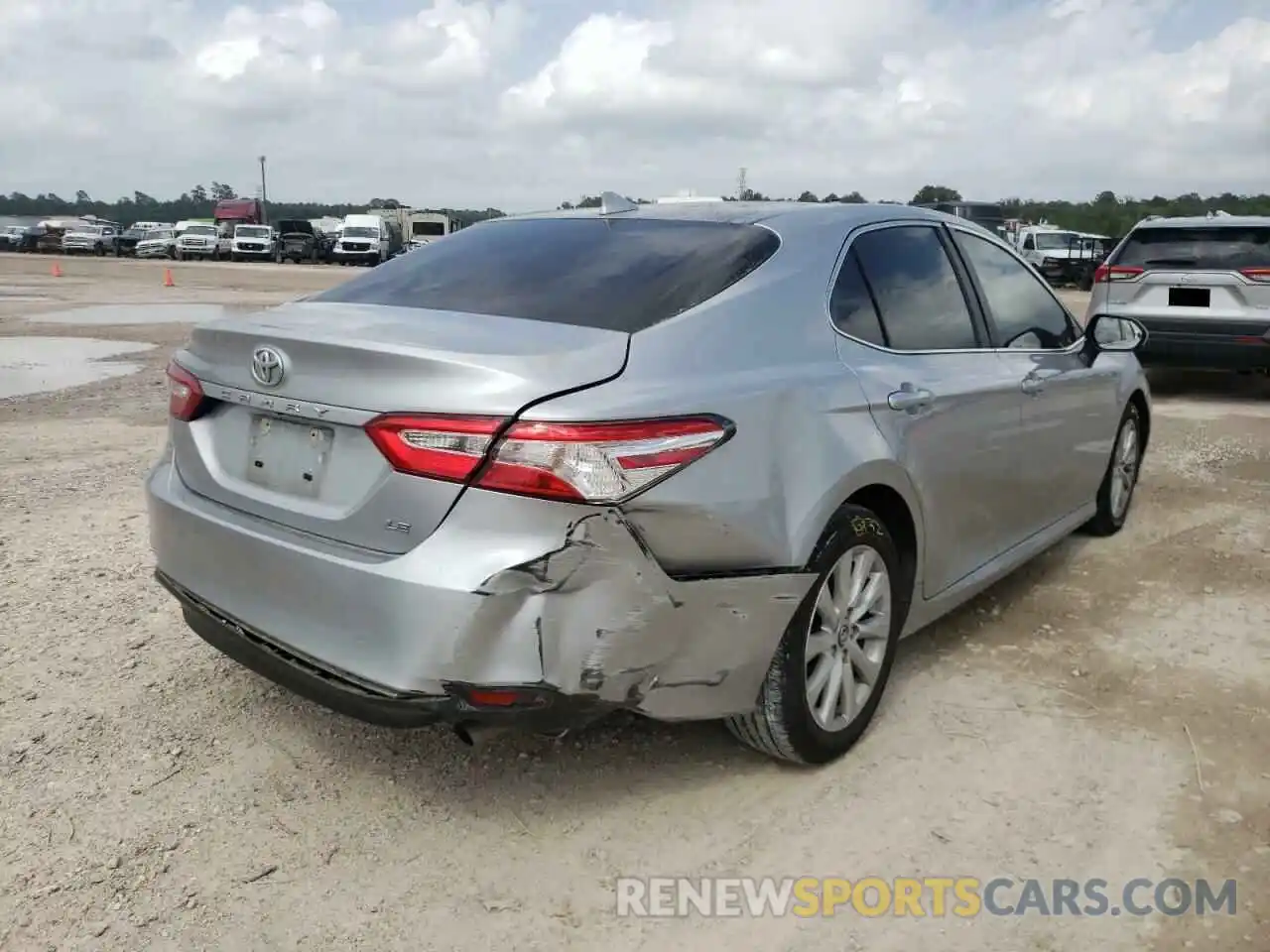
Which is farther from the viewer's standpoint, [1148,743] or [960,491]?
[960,491]

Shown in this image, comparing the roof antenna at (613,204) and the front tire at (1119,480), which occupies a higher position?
the roof antenna at (613,204)

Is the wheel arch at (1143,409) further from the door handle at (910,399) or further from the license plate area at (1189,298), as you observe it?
the license plate area at (1189,298)

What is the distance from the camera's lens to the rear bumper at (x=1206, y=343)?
9547 mm

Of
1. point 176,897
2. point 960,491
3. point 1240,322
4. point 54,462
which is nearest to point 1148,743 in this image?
point 960,491

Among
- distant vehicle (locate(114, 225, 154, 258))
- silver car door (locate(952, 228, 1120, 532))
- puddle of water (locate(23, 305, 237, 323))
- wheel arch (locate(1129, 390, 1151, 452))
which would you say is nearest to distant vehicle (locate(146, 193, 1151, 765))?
silver car door (locate(952, 228, 1120, 532))

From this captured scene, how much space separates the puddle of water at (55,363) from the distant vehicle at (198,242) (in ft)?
118

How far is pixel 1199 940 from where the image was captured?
2531mm

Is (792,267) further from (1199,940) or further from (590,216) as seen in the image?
(1199,940)

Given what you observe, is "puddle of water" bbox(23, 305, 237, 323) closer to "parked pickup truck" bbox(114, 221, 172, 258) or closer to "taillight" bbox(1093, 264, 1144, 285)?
"taillight" bbox(1093, 264, 1144, 285)

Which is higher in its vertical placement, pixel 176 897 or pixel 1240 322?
pixel 1240 322

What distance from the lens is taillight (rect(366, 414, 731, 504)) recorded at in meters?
2.47

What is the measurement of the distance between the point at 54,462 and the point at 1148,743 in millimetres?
6192

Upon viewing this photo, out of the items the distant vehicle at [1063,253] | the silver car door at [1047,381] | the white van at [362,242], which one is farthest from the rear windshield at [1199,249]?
the white van at [362,242]

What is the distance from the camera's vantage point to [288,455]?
284 cm
